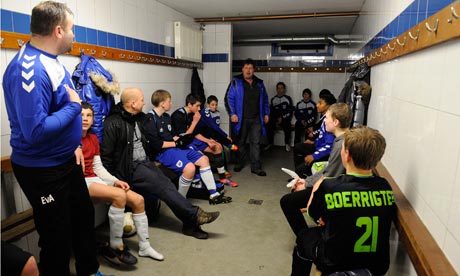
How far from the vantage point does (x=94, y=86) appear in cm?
252

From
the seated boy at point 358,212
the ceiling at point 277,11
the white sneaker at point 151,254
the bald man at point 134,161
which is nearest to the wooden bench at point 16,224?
the bald man at point 134,161

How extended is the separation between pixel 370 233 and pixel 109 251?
1.78 meters

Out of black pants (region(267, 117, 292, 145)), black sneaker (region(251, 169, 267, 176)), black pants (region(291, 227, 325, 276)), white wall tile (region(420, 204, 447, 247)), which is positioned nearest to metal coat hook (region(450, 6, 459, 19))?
white wall tile (region(420, 204, 447, 247))

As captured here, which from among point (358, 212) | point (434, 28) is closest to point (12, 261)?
point (358, 212)

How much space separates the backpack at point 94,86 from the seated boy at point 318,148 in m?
1.88

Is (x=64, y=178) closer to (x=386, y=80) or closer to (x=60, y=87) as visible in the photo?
(x=60, y=87)

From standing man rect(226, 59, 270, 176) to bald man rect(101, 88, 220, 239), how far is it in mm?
1962

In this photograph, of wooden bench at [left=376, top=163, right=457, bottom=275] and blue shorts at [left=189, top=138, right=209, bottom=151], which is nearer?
wooden bench at [left=376, top=163, right=457, bottom=275]

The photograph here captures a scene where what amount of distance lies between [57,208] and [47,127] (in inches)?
16.9

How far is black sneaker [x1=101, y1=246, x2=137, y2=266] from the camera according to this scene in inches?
85.0

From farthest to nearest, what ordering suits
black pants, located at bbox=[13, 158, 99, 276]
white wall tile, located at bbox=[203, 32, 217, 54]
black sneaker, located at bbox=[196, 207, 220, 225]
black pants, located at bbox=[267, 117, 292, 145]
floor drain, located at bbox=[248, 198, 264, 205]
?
1. black pants, located at bbox=[267, 117, 292, 145]
2. white wall tile, located at bbox=[203, 32, 217, 54]
3. floor drain, located at bbox=[248, 198, 264, 205]
4. black sneaker, located at bbox=[196, 207, 220, 225]
5. black pants, located at bbox=[13, 158, 99, 276]

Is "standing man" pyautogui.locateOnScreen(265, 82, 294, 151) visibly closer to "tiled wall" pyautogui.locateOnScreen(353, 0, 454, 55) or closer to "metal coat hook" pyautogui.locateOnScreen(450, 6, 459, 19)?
"tiled wall" pyautogui.locateOnScreen(353, 0, 454, 55)

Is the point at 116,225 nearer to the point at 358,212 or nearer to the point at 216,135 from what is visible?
the point at 358,212

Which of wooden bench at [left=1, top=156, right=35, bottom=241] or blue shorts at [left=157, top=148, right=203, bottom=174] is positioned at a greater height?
blue shorts at [left=157, top=148, right=203, bottom=174]
